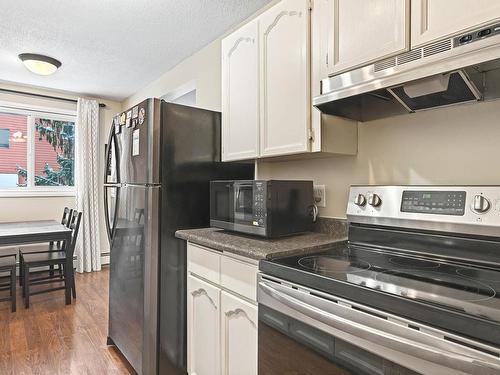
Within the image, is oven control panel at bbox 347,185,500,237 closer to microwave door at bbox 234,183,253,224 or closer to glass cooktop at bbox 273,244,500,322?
glass cooktop at bbox 273,244,500,322

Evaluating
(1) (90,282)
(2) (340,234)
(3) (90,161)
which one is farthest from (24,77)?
(2) (340,234)

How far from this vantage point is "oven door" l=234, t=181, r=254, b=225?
165 cm

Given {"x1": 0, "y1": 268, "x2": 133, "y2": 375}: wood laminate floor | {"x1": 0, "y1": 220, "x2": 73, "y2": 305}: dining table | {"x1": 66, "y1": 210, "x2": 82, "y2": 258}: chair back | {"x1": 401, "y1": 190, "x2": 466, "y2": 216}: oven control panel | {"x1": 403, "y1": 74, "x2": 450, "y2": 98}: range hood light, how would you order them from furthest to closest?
{"x1": 66, "y1": 210, "x2": 82, "y2": 258}: chair back → {"x1": 0, "y1": 220, "x2": 73, "y2": 305}: dining table → {"x1": 0, "y1": 268, "x2": 133, "y2": 375}: wood laminate floor → {"x1": 401, "y1": 190, "x2": 466, "y2": 216}: oven control panel → {"x1": 403, "y1": 74, "x2": 450, "y2": 98}: range hood light

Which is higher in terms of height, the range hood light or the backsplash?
the range hood light

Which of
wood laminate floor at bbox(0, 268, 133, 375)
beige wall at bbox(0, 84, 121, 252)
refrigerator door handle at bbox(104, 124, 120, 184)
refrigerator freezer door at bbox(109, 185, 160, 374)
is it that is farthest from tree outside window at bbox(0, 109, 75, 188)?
refrigerator freezer door at bbox(109, 185, 160, 374)

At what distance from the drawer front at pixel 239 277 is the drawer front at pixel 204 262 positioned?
46 millimetres

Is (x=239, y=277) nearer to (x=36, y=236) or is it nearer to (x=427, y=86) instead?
(x=427, y=86)

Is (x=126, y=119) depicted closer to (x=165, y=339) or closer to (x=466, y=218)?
(x=165, y=339)

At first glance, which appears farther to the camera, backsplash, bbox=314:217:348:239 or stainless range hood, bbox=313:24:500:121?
backsplash, bbox=314:217:348:239

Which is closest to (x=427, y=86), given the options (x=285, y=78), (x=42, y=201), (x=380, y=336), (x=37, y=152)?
(x=285, y=78)

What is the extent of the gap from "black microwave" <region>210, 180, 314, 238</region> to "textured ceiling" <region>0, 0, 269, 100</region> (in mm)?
1381

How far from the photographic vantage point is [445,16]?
3.52 feet

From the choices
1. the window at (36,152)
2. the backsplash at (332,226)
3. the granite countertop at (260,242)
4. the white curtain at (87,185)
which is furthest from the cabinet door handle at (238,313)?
the window at (36,152)

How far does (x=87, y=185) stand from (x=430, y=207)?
4.31 meters
